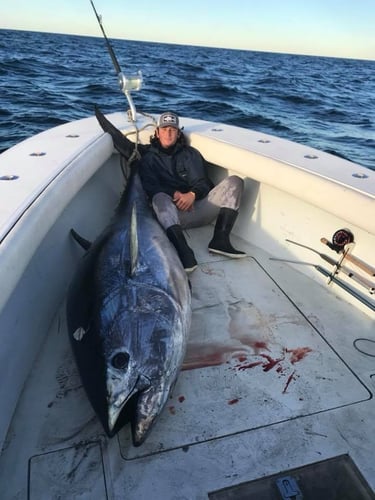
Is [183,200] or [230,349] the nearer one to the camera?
[230,349]

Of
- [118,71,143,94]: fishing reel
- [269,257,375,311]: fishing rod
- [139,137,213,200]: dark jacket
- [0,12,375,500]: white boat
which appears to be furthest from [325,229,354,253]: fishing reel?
[118,71,143,94]: fishing reel

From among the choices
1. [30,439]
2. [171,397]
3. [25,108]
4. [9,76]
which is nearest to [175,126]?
[171,397]

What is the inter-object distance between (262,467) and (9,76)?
14464 mm

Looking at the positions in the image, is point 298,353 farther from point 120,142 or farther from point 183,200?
point 120,142

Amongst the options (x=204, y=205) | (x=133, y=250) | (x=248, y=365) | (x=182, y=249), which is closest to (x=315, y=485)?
(x=248, y=365)

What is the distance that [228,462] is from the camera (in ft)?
5.47

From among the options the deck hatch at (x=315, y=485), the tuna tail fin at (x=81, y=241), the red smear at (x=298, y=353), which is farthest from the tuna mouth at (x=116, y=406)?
the tuna tail fin at (x=81, y=241)

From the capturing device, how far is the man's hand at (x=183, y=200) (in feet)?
10.6

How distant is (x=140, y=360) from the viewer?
1646 millimetres

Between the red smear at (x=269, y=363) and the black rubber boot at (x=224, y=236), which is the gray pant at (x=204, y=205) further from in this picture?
the red smear at (x=269, y=363)

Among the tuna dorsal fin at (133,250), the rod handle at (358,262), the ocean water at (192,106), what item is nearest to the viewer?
the tuna dorsal fin at (133,250)

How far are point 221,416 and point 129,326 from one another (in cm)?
62

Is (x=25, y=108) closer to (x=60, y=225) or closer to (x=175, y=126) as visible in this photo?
(x=175, y=126)

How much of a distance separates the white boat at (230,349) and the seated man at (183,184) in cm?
16
